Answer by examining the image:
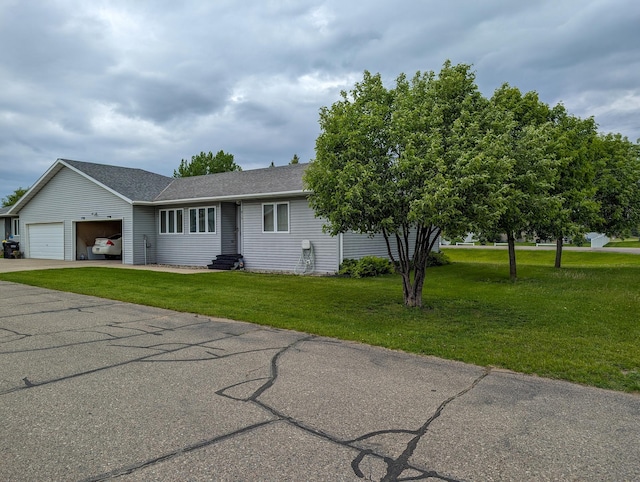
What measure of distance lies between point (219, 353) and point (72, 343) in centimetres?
243

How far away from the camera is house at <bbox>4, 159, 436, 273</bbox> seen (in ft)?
57.9

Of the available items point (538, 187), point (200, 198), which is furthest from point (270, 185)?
point (538, 187)

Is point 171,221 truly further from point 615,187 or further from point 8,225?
point 8,225

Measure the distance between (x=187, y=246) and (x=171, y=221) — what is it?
6.19 feet

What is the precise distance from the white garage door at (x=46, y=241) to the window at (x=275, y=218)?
46.9 feet

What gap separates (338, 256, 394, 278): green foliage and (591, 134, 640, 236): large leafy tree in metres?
8.33

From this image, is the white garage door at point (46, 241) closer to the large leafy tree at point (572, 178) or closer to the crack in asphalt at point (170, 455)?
the large leafy tree at point (572, 178)

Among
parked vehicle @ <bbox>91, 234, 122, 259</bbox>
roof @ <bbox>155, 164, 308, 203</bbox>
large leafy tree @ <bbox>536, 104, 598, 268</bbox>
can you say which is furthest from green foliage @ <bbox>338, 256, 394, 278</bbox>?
parked vehicle @ <bbox>91, 234, 122, 259</bbox>

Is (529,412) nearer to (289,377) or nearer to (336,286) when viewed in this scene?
(289,377)

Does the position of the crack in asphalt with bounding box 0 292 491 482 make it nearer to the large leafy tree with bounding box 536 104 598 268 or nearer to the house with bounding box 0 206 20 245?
the large leafy tree with bounding box 536 104 598 268

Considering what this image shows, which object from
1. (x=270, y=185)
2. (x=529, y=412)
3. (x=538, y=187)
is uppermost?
(x=270, y=185)

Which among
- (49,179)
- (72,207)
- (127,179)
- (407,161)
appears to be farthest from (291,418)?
(49,179)

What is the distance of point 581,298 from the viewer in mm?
11039

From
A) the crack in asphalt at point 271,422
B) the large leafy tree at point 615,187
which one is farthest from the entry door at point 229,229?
the large leafy tree at point 615,187
